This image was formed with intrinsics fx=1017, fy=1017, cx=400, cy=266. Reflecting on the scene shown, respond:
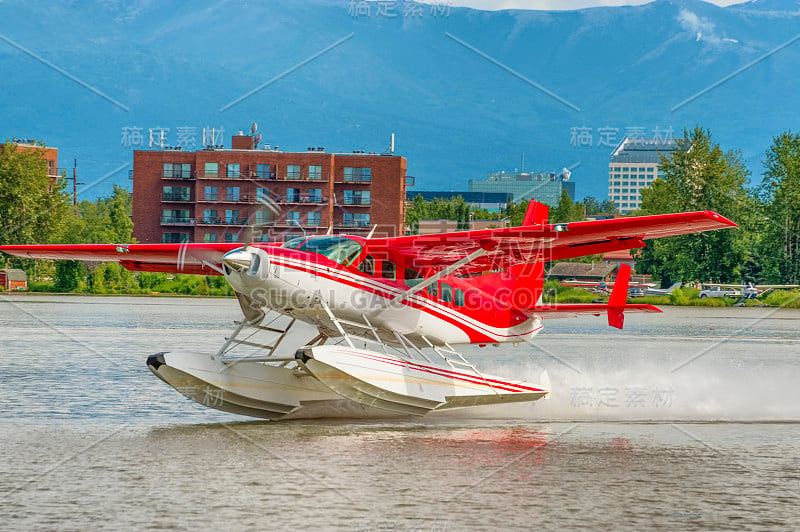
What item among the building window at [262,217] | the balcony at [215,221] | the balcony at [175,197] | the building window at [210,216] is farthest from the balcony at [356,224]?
the building window at [262,217]

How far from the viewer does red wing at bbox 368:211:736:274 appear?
12.5 meters

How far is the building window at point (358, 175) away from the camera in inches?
3565

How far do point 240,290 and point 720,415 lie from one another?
8276mm

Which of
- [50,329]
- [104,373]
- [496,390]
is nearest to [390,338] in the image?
[496,390]

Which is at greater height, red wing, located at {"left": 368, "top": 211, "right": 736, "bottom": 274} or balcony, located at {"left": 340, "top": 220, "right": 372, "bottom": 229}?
balcony, located at {"left": 340, "top": 220, "right": 372, "bottom": 229}

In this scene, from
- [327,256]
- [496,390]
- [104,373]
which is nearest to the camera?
[327,256]

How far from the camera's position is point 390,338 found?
1454 centimetres

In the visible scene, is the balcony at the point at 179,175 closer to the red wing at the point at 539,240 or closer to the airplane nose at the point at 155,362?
the red wing at the point at 539,240

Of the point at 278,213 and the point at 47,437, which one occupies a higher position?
the point at 278,213

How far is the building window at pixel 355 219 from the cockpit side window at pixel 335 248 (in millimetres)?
77231

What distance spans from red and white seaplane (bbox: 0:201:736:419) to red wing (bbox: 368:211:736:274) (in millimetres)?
21

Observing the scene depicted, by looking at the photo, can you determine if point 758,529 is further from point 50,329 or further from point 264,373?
point 50,329

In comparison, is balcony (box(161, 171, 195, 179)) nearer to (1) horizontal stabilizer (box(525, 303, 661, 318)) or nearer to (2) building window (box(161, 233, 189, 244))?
(2) building window (box(161, 233, 189, 244))

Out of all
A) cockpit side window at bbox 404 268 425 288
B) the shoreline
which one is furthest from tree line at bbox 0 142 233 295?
cockpit side window at bbox 404 268 425 288
